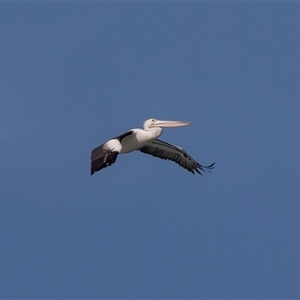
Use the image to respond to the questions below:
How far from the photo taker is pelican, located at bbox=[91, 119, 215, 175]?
24516 mm

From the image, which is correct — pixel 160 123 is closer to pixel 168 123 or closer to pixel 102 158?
pixel 168 123

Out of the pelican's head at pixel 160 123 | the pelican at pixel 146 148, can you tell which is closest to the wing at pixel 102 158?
the pelican at pixel 146 148

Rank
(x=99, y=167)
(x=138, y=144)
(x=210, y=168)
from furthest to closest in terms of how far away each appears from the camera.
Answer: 1. (x=210, y=168)
2. (x=138, y=144)
3. (x=99, y=167)

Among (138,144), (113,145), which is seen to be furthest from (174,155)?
(113,145)

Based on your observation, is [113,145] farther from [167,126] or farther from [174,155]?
[174,155]

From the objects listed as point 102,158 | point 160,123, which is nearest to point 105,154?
point 102,158

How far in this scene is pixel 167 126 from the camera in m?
28.6

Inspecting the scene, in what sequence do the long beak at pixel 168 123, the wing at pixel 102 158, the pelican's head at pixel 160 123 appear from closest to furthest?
the wing at pixel 102 158 → the pelican's head at pixel 160 123 → the long beak at pixel 168 123

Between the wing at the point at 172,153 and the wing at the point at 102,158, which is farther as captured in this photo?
the wing at the point at 172,153

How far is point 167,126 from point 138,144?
1.34m

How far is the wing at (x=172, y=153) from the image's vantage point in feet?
99.9

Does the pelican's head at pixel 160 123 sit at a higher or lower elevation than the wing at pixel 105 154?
higher

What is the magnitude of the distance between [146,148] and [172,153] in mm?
822

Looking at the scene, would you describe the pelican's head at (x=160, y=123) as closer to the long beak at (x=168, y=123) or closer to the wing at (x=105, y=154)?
the long beak at (x=168, y=123)
